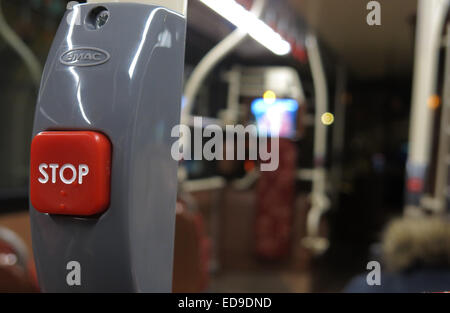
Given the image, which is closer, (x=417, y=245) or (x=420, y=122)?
(x=417, y=245)

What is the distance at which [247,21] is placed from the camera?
83 cm

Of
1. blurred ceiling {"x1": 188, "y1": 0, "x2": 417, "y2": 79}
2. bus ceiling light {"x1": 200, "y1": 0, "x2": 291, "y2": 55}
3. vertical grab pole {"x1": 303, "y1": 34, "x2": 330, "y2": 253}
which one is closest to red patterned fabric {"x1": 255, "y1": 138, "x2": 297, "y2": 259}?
vertical grab pole {"x1": 303, "y1": 34, "x2": 330, "y2": 253}

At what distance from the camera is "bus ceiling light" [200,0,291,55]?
0.74 meters

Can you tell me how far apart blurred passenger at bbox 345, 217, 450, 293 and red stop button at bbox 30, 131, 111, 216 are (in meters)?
0.95

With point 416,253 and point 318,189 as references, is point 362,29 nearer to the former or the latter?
point 416,253

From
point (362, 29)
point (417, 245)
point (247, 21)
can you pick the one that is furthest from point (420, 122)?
point (247, 21)

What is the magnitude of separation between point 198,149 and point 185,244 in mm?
1242

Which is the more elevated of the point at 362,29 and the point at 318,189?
the point at 362,29

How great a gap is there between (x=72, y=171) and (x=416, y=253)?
121cm

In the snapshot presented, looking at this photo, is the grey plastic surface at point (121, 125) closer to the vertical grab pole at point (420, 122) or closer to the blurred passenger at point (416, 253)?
the blurred passenger at point (416, 253)

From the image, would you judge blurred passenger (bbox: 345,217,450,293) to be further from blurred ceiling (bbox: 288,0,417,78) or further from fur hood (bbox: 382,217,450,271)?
blurred ceiling (bbox: 288,0,417,78)

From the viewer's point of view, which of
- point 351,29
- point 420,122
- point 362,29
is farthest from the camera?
point 420,122

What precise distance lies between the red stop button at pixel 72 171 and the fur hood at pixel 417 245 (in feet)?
3.81

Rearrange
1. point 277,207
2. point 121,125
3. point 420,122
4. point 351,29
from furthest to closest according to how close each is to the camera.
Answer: point 277,207, point 420,122, point 351,29, point 121,125
